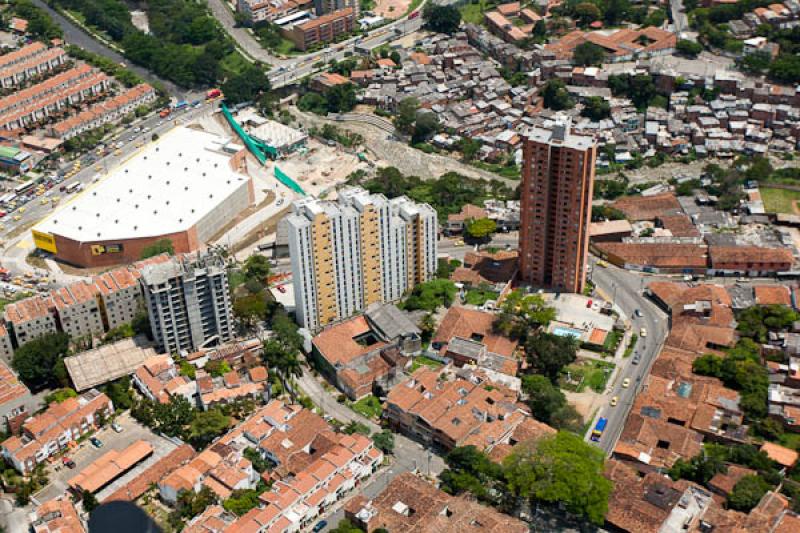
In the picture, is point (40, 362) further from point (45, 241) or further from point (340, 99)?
point (340, 99)

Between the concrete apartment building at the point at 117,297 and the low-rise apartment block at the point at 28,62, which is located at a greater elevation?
the low-rise apartment block at the point at 28,62

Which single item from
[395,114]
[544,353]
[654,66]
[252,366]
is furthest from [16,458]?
[654,66]

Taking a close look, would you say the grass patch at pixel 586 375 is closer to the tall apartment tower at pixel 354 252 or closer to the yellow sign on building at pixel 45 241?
the tall apartment tower at pixel 354 252

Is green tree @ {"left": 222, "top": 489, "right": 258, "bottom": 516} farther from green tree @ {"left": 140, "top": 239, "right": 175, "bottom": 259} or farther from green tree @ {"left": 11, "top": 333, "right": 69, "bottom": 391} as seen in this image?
green tree @ {"left": 140, "top": 239, "right": 175, "bottom": 259}

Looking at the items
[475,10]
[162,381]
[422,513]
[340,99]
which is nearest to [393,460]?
[422,513]

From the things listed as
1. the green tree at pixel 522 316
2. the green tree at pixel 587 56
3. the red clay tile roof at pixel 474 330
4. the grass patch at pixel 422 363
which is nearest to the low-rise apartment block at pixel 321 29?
the green tree at pixel 587 56

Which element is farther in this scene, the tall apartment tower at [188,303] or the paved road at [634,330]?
the tall apartment tower at [188,303]

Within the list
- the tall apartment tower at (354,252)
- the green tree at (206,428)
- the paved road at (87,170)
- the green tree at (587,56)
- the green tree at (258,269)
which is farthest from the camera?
the green tree at (587,56)
